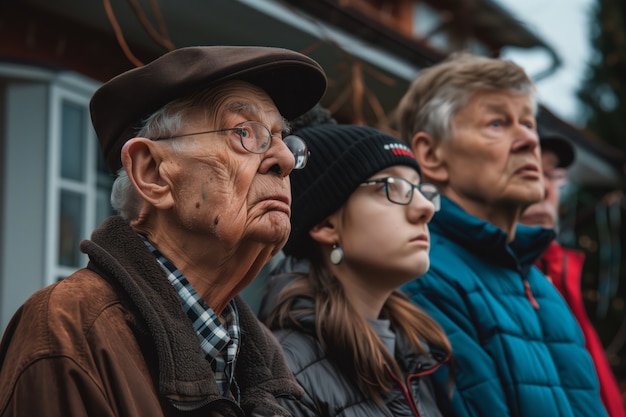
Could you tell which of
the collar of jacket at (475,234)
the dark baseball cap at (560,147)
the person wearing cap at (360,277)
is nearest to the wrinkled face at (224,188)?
the person wearing cap at (360,277)

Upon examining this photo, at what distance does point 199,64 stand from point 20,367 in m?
0.82

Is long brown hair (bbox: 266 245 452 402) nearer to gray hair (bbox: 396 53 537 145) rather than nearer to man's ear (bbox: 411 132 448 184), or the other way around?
man's ear (bbox: 411 132 448 184)

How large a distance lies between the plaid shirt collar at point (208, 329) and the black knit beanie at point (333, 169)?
995 millimetres

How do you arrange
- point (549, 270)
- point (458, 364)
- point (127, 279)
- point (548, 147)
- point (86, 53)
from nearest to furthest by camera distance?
point (127, 279)
point (458, 364)
point (549, 270)
point (548, 147)
point (86, 53)

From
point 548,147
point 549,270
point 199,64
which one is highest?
point 199,64

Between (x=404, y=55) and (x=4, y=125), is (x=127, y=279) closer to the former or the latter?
(x=4, y=125)

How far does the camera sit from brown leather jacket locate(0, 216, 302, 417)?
2.01 metres

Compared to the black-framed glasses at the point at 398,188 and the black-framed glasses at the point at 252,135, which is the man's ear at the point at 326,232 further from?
the black-framed glasses at the point at 252,135

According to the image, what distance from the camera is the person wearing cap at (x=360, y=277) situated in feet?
10.2

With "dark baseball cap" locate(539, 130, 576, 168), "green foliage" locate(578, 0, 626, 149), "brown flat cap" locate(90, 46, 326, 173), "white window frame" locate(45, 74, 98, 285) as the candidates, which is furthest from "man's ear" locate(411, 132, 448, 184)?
"green foliage" locate(578, 0, 626, 149)

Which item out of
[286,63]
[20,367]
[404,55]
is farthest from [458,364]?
[404,55]

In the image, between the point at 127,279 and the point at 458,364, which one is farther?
the point at 458,364

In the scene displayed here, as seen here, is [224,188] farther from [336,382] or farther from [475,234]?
[475,234]

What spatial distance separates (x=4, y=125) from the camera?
568cm
